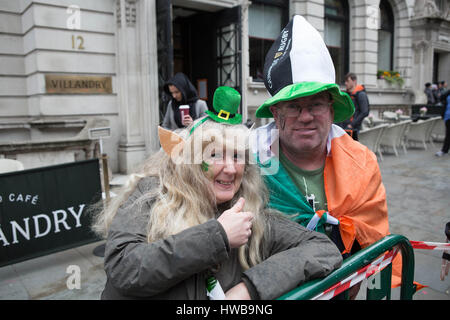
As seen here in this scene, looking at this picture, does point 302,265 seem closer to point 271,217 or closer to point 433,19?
point 271,217

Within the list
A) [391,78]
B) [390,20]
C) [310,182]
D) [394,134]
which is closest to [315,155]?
[310,182]

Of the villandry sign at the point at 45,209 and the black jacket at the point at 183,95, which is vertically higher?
the black jacket at the point at 183,95

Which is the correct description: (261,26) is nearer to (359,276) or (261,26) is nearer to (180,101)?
(180,101)

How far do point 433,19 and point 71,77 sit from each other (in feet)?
53.8

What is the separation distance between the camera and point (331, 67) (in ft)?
5.60

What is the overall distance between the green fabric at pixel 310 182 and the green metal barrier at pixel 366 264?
0.34m

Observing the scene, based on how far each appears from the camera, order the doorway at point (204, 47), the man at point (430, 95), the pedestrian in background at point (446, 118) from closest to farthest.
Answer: the doorway at point (204, 47)
the pedestrian in background at point (446, 118)
the man at point (430, 95)

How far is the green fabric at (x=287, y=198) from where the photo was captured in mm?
1699

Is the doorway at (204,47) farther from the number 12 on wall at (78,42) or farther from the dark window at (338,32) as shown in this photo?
the dark window at (338,32)

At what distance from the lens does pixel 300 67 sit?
64.2 inches

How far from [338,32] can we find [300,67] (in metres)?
13.9

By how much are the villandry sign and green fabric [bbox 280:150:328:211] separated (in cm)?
262

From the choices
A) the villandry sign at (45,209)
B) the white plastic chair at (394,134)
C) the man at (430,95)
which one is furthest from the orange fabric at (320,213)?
the man at (430,95)
